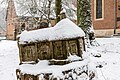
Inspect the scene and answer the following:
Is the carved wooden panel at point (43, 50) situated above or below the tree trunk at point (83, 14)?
below

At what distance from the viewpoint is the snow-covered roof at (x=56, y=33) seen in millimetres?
4137

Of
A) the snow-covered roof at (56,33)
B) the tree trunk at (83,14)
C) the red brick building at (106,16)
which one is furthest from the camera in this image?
the red brick building at (106,16)

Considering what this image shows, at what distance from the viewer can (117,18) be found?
2192 centimetres

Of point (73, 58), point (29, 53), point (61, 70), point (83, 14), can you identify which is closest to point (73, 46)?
point (73, 58)

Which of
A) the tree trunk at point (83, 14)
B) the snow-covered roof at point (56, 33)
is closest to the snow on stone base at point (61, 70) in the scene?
the snow-covered roof at point (56, 33)

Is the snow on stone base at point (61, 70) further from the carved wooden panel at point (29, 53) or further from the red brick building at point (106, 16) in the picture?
the red brick building at point (106, 16)

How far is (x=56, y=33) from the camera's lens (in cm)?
416

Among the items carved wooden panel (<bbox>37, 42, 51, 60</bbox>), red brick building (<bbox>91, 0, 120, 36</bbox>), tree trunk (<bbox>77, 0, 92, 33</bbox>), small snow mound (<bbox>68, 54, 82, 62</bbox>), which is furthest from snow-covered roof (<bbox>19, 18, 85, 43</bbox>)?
red brick building (<bbox>91, 0, 120, 36</bbox>)

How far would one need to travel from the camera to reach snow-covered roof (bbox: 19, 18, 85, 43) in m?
4.14

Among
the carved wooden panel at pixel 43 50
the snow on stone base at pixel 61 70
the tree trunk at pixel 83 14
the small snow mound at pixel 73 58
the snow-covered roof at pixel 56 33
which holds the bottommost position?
the snow on stone base at pixel 61 70

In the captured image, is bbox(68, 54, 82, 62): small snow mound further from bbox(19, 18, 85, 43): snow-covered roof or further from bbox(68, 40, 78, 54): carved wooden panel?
bbox(19, 18, 85, 43): snow-covered roof

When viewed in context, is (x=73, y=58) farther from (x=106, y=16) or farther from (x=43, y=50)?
(x=106, y=16)

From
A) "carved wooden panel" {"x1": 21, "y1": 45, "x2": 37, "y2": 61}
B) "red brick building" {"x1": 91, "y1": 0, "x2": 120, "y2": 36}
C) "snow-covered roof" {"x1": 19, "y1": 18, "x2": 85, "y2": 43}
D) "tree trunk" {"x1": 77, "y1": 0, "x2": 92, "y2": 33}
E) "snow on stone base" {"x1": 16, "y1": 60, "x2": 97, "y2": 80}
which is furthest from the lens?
"red brick building" {"x1": 91, "y1": 0, "x2": 120, "y2": 36}

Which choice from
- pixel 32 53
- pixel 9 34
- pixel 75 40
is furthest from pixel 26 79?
pixel 9 34
